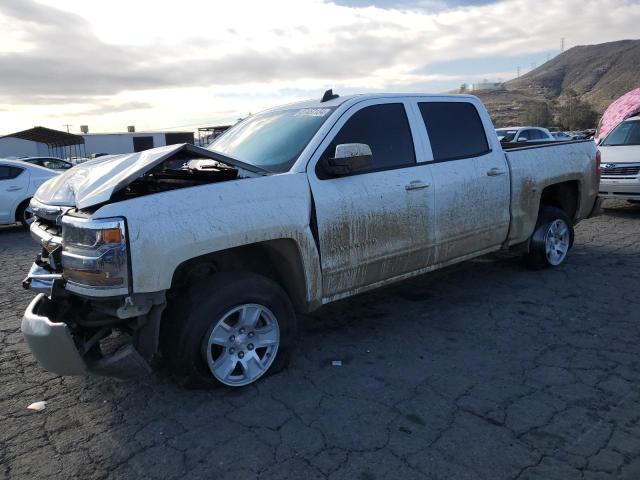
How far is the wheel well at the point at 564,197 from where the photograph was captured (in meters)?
6.27

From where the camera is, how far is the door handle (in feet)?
14.0

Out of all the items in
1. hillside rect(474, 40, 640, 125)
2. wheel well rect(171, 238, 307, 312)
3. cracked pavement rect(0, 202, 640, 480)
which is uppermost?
hillside rect(474, 40, 640, 125)

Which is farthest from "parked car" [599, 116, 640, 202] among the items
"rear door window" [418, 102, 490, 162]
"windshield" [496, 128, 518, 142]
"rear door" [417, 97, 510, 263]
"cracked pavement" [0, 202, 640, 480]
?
"windshield" [496, 128, 518, 142]

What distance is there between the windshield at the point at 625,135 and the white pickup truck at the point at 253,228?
6.44 metres

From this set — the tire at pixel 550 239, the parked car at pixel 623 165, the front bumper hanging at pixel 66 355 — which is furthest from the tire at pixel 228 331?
the parked car at pixel 623 165

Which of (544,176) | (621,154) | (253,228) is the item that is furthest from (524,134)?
(253,228)

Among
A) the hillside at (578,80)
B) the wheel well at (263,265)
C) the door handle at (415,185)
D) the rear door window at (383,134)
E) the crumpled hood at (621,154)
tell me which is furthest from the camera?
the hillside at (578,80)

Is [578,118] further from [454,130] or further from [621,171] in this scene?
[454,130]

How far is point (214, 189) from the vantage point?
→ 10.8ft

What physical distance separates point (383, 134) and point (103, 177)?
2.22 meters

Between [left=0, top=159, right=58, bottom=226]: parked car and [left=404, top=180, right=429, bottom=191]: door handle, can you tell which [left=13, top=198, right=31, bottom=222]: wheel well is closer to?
[left=0, top=159, right=58, bottom=226]: parked car

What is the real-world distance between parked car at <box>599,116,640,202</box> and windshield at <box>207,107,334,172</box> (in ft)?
23.9

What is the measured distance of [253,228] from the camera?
3.35m

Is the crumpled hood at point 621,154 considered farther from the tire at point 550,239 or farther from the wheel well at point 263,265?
the wheel well at point 263,265
